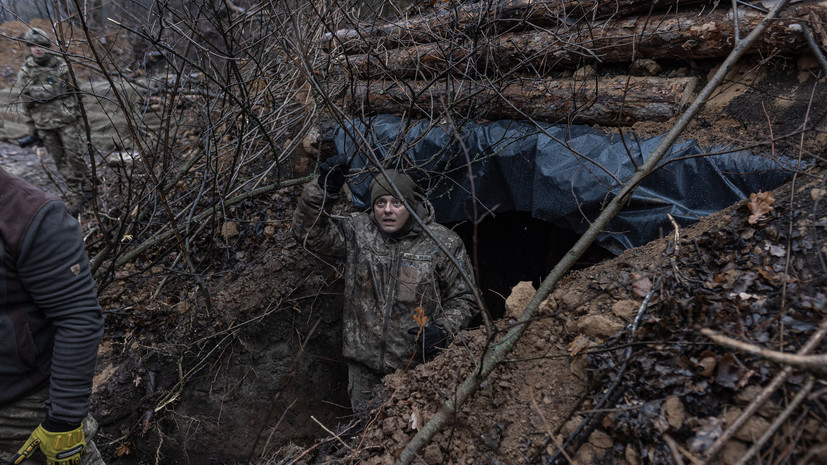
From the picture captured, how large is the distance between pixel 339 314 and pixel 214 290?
122cm

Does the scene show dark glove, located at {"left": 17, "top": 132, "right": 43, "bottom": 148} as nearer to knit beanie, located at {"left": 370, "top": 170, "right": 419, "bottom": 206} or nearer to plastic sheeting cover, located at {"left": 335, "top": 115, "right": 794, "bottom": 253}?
plastic sheeting cover, located at {"left": 335, "top": 115, "right": 794, "bottom": 253}

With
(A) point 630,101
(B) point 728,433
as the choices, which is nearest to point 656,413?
(B) point 728,433

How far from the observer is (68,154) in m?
7.17

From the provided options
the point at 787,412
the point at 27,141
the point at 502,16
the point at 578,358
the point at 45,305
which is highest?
the point at 502,16

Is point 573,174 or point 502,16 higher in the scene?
point 502,16

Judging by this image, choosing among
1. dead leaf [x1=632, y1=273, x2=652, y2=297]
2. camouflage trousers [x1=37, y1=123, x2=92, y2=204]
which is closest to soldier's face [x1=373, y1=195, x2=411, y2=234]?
dead leaf [x1=632, y1=273, x2=652, y2=297]

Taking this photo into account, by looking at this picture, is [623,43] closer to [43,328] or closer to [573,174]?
[573,174]

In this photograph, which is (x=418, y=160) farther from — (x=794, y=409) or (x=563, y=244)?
(x=794, y=409)

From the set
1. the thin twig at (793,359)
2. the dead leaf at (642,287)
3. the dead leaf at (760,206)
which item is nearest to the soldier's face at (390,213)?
the dead leaf at (642,287)

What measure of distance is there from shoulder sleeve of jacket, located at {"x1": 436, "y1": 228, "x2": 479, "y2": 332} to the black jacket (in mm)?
2159

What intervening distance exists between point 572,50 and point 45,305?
378 cm

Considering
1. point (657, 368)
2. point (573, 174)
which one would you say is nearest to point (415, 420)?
Result: point (657, 368)

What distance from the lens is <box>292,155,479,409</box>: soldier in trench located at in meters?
3.52

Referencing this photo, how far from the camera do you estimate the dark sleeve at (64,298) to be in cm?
199
